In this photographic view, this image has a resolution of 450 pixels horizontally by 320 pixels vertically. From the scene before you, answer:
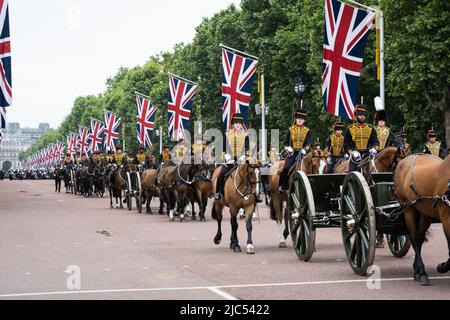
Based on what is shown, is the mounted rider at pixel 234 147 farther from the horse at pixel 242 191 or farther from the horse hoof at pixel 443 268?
the horse hoof at pixel 443 268

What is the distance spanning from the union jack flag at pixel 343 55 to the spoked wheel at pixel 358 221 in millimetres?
10503

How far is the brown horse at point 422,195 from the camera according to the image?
10445mm

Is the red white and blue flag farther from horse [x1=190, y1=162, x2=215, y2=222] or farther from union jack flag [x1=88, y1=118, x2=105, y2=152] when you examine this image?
union jack flag [x1=88, y1=118, x2=105, y2=152]

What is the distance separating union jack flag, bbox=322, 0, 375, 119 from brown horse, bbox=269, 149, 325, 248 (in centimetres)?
548

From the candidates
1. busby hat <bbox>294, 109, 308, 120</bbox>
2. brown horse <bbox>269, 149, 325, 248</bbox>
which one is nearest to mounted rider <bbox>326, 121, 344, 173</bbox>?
brown horse <bbox>269, 149, 325, 248</bbox>

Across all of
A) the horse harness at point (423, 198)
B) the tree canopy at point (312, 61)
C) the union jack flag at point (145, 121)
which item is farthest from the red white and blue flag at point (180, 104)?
the horse harness at point (423, 198)

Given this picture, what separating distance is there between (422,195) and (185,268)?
3.99 meters

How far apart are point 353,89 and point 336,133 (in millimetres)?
2142

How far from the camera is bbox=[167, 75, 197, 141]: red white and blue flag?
4009 centimetres

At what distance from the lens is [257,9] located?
57281 millimetres

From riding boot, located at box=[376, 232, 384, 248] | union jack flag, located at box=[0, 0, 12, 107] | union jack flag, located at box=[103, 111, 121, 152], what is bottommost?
riding boot, located at box=[376, 232, 384, 248]
